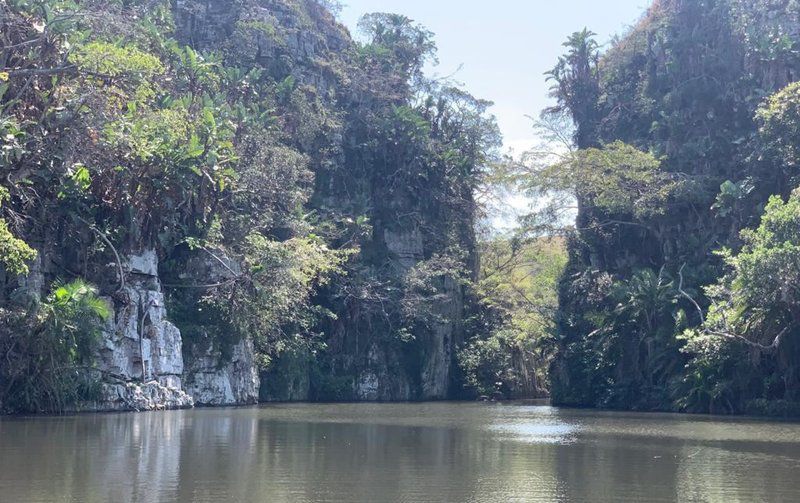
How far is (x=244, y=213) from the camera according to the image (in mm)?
39938

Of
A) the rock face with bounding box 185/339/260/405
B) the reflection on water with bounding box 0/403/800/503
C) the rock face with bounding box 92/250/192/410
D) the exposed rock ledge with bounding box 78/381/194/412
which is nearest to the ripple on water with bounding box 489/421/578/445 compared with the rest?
the reflection on water with bounding box 0/403/800/503

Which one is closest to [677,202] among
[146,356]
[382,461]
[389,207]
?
[389,207]

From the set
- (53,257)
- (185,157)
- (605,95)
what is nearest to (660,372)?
(605,95)

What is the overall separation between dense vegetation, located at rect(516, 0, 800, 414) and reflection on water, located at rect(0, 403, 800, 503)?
24.9 feet

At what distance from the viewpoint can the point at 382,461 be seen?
54.1 ft

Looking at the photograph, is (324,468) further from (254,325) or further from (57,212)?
(254,325)

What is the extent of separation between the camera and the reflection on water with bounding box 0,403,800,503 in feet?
42.5

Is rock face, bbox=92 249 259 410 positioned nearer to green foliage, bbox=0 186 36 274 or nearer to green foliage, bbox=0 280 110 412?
green foliage, bbox=0 280 110 412

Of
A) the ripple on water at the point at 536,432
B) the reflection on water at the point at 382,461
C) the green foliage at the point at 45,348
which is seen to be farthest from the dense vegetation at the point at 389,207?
A: the ripple on water at the point at 536,432

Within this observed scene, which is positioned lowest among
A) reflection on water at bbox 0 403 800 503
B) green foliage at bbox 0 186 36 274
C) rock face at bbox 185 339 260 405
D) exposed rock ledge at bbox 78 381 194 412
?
reflection on water at bbox 0 403 800 503

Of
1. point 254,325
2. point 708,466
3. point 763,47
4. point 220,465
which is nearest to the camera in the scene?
point 220,465

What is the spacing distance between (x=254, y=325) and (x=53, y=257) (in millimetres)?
9482

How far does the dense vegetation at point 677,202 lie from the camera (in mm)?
33719

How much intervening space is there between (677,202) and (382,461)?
28939 mm
